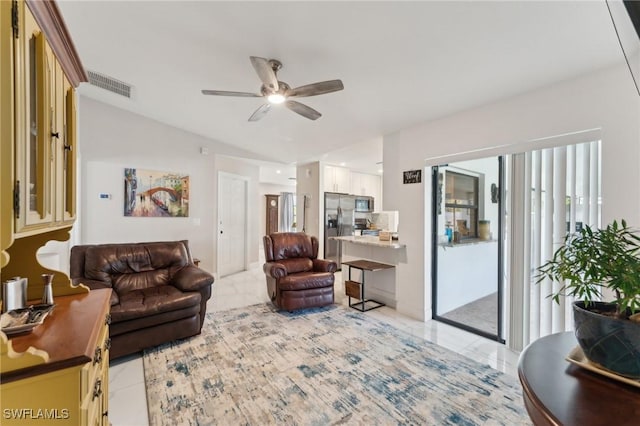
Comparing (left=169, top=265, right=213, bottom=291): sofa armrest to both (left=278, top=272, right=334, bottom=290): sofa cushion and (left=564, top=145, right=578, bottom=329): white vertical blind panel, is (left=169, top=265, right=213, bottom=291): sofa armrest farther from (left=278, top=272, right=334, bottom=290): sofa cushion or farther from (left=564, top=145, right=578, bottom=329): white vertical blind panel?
(left=564, top=145, right=578, bottom=329): white vertical blind panel

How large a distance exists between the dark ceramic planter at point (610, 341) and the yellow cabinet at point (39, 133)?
180 centimetres

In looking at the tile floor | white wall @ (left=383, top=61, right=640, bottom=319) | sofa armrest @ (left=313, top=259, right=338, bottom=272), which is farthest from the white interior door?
white wall @ (left=383, top=61, right=640, bottom=319)

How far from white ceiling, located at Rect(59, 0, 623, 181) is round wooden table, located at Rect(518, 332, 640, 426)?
1818 mm

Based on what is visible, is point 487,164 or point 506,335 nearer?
point 506,335

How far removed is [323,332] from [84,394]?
7.48 feet

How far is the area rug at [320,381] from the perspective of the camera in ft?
5.69

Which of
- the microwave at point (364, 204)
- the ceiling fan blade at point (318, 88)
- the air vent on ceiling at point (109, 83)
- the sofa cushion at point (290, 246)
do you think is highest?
the air vent on ceiling at point (109, 83)

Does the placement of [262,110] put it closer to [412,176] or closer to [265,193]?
[412,176]

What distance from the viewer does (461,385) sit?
202 cm

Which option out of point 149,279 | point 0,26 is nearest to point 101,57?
point 149,279

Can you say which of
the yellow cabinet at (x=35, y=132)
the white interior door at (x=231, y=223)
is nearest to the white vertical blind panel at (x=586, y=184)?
the yellow cabinet at (x=35, y=132)

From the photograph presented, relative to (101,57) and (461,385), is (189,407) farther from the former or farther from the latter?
(101,57)

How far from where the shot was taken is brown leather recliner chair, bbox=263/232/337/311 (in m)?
3.41

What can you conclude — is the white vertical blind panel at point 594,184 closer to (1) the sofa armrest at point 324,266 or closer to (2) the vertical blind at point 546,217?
(2) the vertical blind at point 546,217
